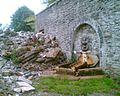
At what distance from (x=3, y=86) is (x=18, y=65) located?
14.5 feet

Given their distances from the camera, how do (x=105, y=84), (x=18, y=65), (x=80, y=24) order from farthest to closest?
1. (x=18, y=65)
2. (x=80, y=24)
3. (x=105, y=84)

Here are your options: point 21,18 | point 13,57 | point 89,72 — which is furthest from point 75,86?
point 21,18

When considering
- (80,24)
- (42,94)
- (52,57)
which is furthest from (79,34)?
(42,94)

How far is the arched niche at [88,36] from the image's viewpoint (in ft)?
32.4

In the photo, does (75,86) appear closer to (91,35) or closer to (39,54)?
(91,35)

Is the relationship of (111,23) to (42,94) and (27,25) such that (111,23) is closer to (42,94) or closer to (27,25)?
(42,94)

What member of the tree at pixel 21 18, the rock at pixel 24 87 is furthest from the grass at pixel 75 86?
the tree at pixel 21 18

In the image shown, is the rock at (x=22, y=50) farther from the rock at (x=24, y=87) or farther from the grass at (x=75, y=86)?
the rock at (x=24, y=87)

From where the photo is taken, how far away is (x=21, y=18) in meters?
29.8

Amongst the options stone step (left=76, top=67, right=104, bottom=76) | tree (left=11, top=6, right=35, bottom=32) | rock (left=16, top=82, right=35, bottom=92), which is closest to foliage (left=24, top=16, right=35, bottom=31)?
tree (left=11, top=6, right=35, bottom=32)

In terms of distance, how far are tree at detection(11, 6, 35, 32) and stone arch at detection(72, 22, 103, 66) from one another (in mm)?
17204

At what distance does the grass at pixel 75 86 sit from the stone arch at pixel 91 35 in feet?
5.13

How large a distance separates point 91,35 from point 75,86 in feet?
10.3

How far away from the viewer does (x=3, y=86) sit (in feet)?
24.7
